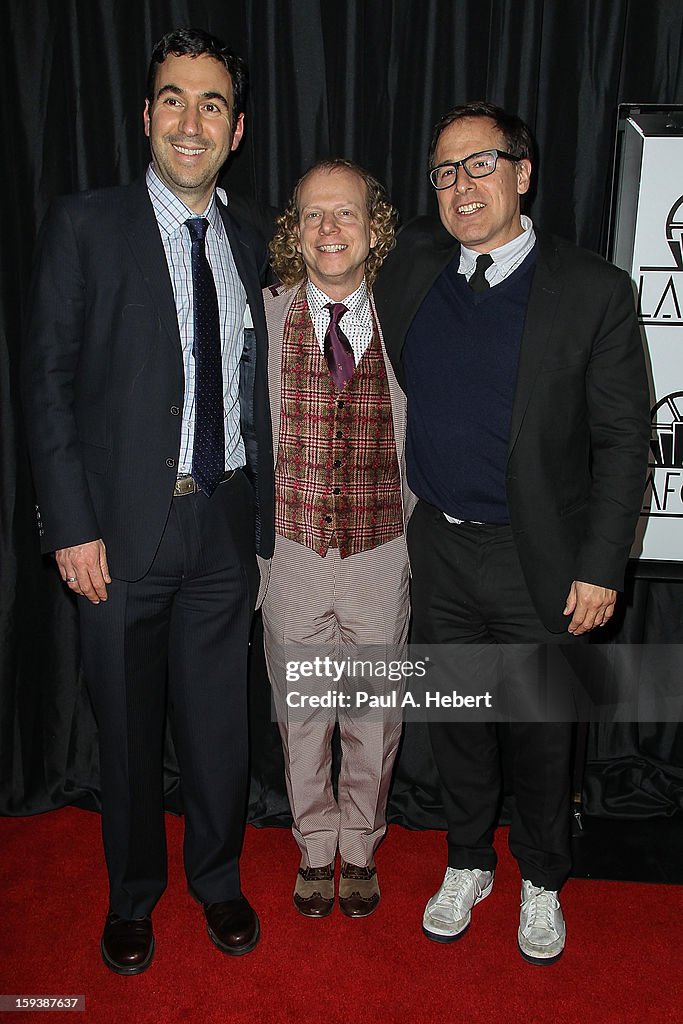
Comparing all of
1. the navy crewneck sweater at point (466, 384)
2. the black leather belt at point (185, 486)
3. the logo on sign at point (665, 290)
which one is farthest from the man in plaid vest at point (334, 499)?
the logo on sign at point (665, 290)

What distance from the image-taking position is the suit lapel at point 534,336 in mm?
1875

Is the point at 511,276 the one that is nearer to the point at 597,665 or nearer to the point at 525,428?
the point at 525,428

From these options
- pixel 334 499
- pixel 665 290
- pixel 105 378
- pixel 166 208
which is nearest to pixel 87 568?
pixel 105 378

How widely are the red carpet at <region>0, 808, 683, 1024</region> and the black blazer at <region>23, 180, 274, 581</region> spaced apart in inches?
36.6

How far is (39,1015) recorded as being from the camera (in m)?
1.90

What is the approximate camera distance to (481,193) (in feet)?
6.27

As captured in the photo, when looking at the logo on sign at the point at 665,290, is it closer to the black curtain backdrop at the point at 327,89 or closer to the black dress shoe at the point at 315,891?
the black curtain backdrop at the point at 327,89

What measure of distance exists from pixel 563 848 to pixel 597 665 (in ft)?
2.40

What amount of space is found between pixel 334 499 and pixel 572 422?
0.55 meters

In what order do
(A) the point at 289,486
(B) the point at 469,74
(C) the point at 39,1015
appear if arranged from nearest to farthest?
(C) the point at 39,1015 → (A) the point at 289,486 → (B) the point at 469,74

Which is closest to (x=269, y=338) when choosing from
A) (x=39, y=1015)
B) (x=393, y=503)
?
(x=393, y=503)

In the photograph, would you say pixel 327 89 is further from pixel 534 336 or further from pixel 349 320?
pixel 534 336

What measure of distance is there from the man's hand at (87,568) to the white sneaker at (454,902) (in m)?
1.11

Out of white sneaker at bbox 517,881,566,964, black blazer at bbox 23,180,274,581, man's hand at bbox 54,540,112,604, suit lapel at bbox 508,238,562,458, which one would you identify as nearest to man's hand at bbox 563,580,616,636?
suit lapel at bbox 508,238,562,458
